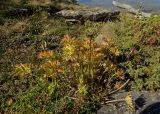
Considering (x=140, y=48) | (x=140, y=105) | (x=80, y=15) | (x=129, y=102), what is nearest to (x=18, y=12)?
(x=80, y=15)

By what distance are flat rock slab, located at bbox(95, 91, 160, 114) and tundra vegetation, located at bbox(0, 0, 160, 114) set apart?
19 cm

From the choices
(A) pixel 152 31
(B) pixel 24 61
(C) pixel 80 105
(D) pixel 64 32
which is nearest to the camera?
(C) pixel 80 105

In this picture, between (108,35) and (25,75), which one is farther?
(108,35)

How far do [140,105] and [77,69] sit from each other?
79.1 inches

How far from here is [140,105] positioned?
11.5m

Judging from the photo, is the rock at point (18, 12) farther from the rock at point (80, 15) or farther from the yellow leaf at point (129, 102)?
the yellow leaf at point (129, 102)

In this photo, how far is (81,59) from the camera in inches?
455

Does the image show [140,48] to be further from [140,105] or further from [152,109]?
[152,109]

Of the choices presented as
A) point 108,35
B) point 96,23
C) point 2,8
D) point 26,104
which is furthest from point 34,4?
point 26,104

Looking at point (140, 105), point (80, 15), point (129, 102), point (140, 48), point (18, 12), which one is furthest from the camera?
point (80, 15)

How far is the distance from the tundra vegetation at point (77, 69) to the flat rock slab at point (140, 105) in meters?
0.19

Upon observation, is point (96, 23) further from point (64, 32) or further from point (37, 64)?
point (37, 64)

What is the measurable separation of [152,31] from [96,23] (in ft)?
14.0

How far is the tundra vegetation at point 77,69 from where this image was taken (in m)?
11.1
